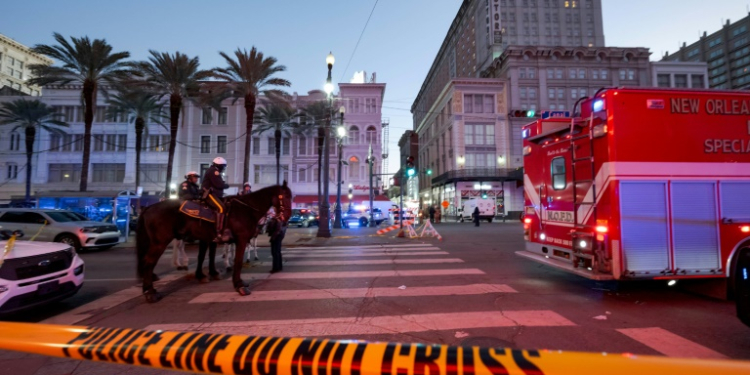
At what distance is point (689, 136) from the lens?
19.1 feet

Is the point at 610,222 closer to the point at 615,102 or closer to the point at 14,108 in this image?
the point at 615,102

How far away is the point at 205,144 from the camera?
45.7 meters

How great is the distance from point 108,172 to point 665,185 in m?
54.1

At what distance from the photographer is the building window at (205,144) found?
4552 centimetres

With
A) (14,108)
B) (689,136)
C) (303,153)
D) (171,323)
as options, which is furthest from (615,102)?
(14,108)

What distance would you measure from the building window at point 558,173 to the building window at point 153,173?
4773 cm

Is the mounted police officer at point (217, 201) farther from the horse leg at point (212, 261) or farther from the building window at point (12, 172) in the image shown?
the building window at point (12, 172)

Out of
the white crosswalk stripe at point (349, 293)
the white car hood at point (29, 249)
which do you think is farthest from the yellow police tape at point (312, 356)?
the white crosswalk stripe at point (349, 293)

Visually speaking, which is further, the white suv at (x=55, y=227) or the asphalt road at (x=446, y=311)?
the white suv at (x=55, y=227)

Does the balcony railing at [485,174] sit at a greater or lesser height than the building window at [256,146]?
lesser

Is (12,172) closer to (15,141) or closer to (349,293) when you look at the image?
(15,141)

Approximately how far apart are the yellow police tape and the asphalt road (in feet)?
7.01

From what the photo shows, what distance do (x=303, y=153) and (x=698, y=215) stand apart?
44845 mm

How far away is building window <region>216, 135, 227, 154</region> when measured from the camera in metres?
45.7
